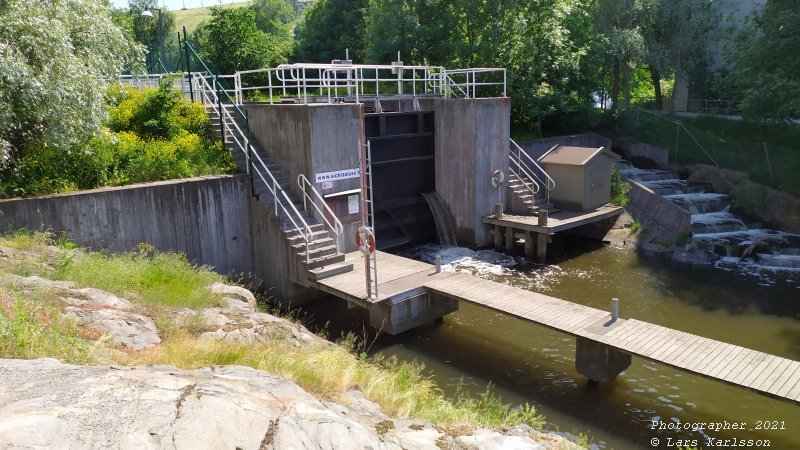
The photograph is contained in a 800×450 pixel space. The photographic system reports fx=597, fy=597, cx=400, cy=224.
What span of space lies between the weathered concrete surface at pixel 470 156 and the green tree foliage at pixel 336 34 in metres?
16.3

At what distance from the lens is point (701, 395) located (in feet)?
34.6

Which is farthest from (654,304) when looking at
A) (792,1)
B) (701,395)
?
(792,1)

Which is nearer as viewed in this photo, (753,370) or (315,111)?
(753,370)

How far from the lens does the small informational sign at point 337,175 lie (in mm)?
14639

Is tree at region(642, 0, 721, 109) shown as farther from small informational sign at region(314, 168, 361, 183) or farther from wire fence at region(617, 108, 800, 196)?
small informational sign at region(314, 168, 361, 183)

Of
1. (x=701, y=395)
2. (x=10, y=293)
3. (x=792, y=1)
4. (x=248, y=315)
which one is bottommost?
(x=701, y=395)

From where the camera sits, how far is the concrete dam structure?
11023 millimetres

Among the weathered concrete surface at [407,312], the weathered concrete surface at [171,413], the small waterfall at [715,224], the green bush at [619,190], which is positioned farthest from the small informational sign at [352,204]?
the small waterfall at [715,224]

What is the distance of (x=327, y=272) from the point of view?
45.2ft

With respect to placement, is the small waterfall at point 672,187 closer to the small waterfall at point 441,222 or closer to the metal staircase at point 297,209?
the small waterfall at point 441,222

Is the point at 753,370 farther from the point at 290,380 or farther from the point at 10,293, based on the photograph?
the point at 10,293

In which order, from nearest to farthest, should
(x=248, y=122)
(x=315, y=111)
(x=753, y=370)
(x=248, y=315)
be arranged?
(x=753, y=370) < (x=248, y=315) < (x=315, y=111) < (x=248, y=122)

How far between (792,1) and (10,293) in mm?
23320

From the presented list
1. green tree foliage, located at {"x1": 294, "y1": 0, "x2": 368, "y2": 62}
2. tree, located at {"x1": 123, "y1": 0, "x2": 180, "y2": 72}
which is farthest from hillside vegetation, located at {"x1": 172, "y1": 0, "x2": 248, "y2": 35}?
green tree foliage, located at {"x1": 294, "y1": 0, "x2": 368, "y2": 62}
